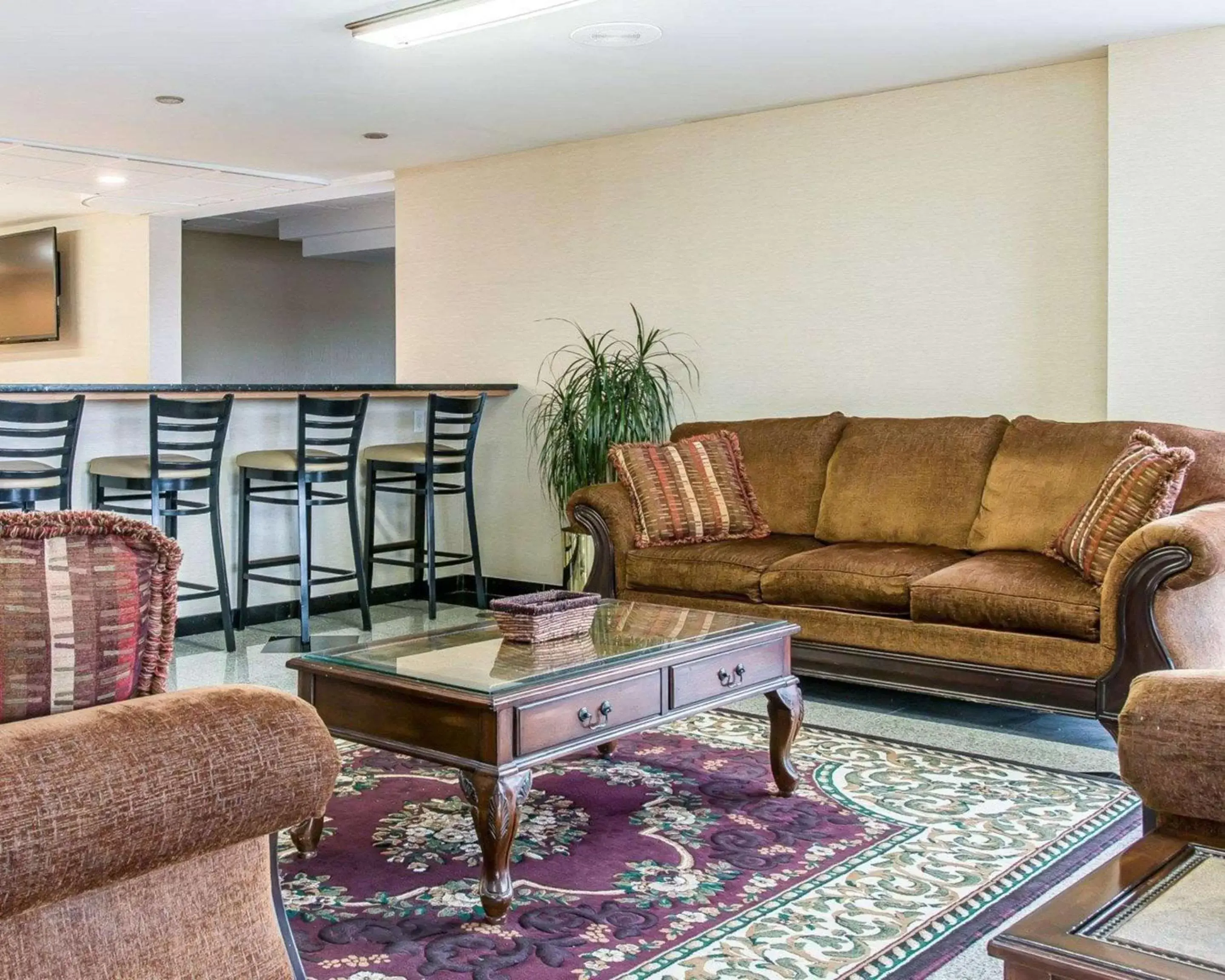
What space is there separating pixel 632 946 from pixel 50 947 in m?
1.22

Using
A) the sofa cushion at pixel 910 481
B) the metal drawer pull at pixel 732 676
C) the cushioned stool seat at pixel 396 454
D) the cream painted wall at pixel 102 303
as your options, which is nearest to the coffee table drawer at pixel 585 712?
the metal drawer pull at pixel 732 676

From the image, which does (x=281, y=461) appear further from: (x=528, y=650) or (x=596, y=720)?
(x=596, y=720)

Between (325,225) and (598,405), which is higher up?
(325,225)

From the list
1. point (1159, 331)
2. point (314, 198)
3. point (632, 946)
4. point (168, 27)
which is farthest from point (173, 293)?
point (632, 946)

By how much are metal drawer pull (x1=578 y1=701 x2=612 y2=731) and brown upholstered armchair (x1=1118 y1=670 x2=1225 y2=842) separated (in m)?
1.24

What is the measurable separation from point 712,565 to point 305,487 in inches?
→ 76.8

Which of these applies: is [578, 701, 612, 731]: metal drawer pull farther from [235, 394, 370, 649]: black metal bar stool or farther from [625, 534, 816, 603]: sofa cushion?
[235, 394, 370, 649]: black metal bar stool

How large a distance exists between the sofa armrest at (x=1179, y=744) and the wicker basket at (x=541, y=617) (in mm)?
1604

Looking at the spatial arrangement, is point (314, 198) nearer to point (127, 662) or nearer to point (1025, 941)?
point (127, 662)

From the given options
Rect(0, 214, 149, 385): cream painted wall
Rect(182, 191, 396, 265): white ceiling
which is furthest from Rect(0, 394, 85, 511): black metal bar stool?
Rect(0, 214, 149, 385): cream painted wall

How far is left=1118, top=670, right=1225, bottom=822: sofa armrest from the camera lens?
6.08 feet

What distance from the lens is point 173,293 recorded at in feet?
30.9

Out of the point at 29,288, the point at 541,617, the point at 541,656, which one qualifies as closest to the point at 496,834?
the point at 541,656

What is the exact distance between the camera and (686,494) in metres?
5.16
